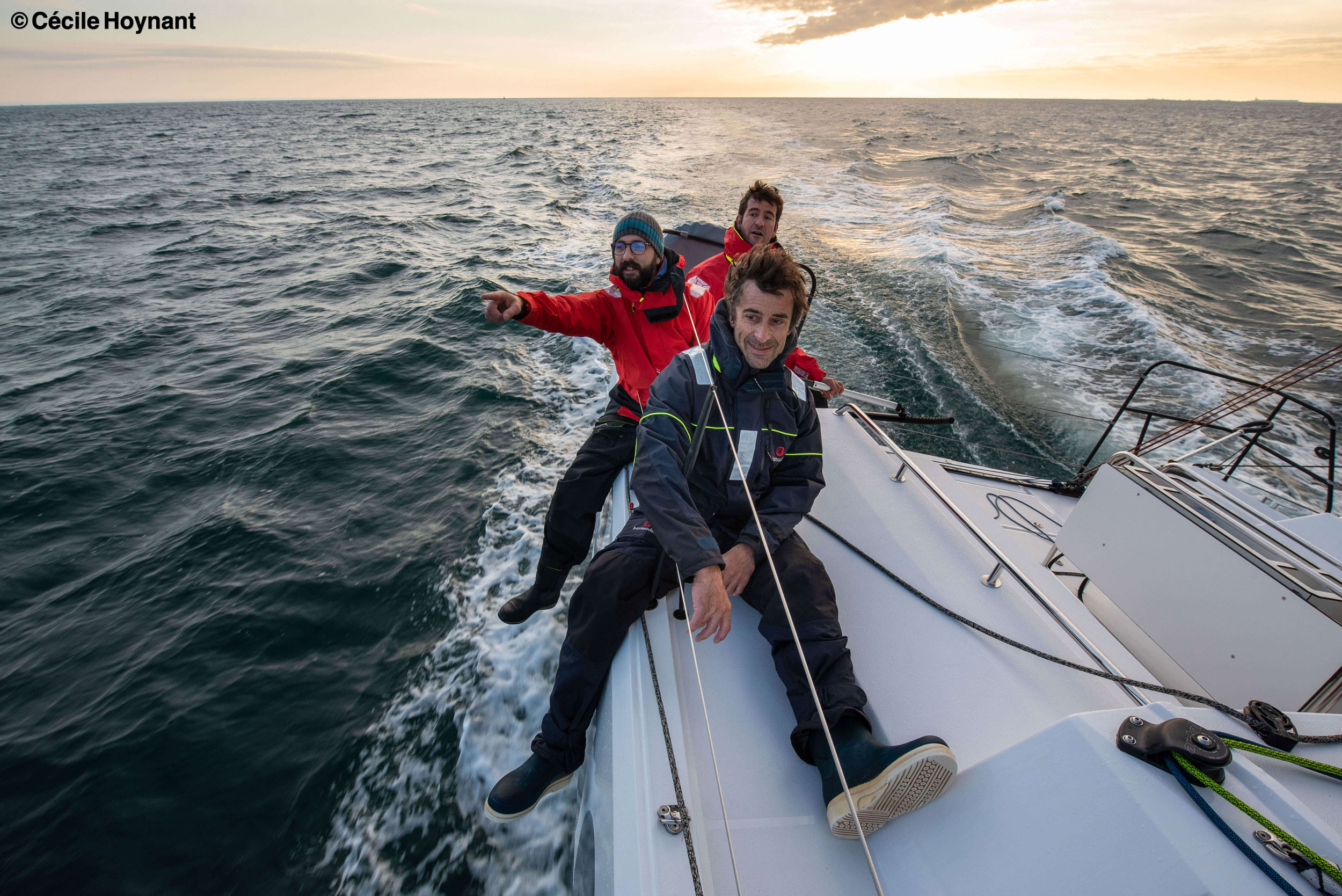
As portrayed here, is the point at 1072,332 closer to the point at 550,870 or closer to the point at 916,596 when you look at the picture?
the point at 916,596

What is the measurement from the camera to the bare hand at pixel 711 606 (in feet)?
4.75

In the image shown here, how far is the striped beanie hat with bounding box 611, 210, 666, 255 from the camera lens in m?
2.54

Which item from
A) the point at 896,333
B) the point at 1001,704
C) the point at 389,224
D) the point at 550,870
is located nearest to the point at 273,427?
the point at 550,870

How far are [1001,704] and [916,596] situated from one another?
16.2 inches

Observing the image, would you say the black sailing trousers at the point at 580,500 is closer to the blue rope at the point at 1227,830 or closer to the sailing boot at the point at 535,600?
the sailing boot at the point at 535,600

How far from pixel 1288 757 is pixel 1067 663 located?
1.77 feet

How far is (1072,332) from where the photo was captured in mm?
6355

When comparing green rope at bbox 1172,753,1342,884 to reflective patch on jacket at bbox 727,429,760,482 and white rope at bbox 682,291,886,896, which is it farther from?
reflective patch on jacket at bbox 727,429,760,482

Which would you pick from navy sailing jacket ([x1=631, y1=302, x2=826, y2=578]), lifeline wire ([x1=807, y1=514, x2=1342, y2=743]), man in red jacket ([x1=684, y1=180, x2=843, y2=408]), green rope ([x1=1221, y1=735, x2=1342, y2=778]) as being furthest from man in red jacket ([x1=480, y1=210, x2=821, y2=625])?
green rope ([x1=1221, y1=735, x2=1342, y2=778])

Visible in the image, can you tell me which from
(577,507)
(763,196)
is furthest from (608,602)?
(763,196)

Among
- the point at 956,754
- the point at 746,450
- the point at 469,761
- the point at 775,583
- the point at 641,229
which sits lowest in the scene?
the point at 469,761

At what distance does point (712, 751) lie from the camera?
1.30 m

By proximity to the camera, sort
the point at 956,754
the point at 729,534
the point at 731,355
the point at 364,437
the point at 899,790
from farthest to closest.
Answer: the point at 364,437 → the point at 729,534 → the point at 731,355 → the point at 956,754 → the point at 899,790

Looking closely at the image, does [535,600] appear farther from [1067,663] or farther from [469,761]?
[1067,663]
